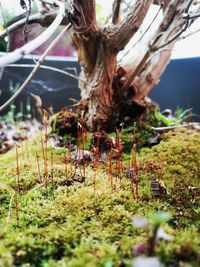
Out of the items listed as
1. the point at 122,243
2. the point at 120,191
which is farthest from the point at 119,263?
the point at 120,191

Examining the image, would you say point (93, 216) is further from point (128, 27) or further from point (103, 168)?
point (128, 27)

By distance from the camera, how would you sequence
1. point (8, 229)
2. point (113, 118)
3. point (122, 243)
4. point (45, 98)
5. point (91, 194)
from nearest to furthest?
1. point (122, 243)
2. point (8, 229)
3. point (91, 194)
4. point (113, 118)
5. point (45, 98)

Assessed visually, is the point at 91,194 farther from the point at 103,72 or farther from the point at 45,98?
the point at 45,98

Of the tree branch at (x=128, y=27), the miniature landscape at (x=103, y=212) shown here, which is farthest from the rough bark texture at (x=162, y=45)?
the miniature landscape at (x=103, y=212)

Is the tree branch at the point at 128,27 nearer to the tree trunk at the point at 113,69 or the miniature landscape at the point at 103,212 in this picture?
the tree trunk at the point at 113,69

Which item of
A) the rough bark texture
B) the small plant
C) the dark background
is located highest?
the rough bark texture

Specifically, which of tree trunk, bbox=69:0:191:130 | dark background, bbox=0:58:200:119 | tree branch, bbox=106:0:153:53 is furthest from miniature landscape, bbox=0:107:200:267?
dark background, bbox=0:58:200:119

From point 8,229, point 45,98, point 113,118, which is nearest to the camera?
point 8,229

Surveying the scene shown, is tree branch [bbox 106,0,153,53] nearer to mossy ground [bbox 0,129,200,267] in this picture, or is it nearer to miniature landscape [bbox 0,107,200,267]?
miniature landscape [bbox 0,107,200,267]
